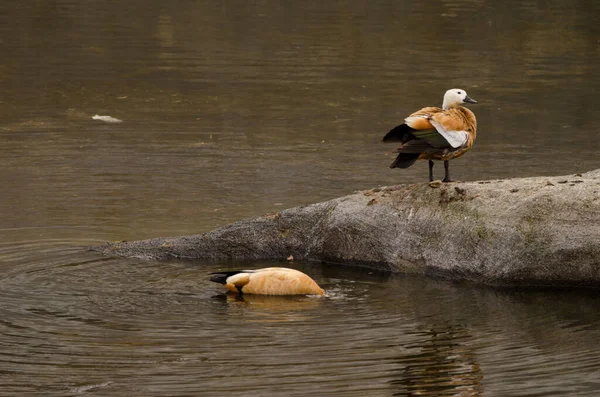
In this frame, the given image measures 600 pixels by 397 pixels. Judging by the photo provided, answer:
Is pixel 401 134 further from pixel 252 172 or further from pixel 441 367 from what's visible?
pixel 252 172

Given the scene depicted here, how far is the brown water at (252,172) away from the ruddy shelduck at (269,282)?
10 cm

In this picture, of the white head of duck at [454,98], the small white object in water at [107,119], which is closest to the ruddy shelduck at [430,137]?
the white head of duck at [454,98]

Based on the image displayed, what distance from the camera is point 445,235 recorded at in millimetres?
8805

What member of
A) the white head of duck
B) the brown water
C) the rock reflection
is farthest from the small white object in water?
the rock reflection

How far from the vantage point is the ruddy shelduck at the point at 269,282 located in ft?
27.2

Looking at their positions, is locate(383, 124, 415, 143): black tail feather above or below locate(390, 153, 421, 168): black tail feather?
above

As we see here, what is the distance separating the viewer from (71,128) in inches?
581

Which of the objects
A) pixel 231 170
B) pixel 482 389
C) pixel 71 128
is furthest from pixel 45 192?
pixel 482 389

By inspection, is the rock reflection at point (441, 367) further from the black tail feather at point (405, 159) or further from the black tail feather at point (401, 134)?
the black tail feather at point (401, 134)

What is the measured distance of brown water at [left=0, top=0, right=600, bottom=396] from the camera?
6.93 metres

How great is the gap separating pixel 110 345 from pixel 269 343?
0.90 meters

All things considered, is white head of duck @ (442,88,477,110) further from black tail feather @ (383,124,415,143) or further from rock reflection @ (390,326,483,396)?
rock reflection @ (390,326,483,396)

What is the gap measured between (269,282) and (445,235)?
1305 mm

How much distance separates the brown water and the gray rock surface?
0.17 metres
